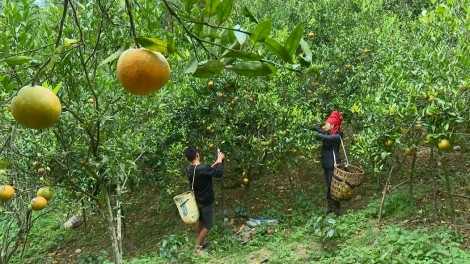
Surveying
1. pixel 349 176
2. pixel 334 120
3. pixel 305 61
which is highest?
pixel 305 61

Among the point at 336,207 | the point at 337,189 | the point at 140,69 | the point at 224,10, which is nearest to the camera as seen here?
the point at 140,69

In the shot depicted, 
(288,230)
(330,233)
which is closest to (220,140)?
(288,230)

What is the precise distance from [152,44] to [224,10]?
0.68ft

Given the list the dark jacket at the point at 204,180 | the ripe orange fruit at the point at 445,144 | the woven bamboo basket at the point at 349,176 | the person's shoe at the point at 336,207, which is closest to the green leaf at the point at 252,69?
the ripe orange fruit at the point at 445,144

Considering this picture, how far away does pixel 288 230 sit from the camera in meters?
5.64

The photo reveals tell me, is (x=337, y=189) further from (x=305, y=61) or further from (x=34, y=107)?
(x=34, y=107)

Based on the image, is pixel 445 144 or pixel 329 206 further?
pixel 329 206

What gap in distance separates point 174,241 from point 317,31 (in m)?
4.07

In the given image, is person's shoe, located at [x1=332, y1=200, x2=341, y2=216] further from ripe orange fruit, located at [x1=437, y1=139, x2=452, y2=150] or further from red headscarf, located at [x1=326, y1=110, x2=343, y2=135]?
ripe orange fruit, located at [x1=437, y1=139, x2=452, y2=150]

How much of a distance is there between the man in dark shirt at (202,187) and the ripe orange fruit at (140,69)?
4134mm

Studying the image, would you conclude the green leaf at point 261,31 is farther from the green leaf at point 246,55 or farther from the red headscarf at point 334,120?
the red headscarf at point 334,120

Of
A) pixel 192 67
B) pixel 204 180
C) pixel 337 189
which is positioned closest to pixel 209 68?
pixel 192 67

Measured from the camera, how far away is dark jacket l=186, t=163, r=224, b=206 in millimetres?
5098

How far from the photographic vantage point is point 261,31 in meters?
0.98
